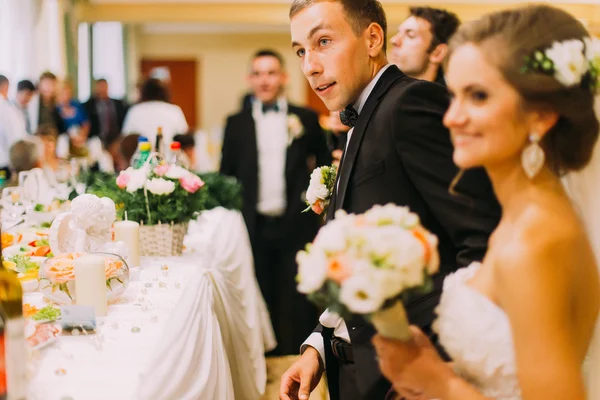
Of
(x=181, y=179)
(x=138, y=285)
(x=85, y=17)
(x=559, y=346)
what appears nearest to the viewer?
(x=559, y=346)

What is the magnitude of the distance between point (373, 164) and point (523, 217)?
1.55ft

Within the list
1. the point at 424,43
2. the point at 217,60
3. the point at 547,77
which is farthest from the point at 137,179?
the point at 217,60

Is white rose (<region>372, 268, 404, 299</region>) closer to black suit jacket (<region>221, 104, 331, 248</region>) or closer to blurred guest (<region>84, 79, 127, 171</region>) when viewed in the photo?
black suit jacket (<region>221, 104, 331, 248</region>)

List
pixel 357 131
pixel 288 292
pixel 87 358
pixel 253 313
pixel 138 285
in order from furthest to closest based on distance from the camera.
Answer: pixel 288 292 < pixel 253 313 < pixel 138 285 < pixel 357 131 < pixel 87 358

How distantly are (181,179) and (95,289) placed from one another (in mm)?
1018

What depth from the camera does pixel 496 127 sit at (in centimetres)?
103

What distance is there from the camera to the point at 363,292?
911 mm

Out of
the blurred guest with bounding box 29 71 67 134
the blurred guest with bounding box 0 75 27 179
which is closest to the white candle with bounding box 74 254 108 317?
the blurred guest with bounding box 0 75 27 179

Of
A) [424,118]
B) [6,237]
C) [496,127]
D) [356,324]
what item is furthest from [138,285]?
[496,127]

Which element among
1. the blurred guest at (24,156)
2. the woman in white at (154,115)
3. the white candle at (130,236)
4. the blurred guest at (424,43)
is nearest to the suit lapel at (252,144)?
the woman in white at (154,115)

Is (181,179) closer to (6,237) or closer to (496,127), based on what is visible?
(6,237)

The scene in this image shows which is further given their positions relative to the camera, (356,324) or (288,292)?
(288,292)

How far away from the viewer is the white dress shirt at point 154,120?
5031mm

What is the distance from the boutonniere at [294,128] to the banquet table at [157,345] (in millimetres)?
1465
